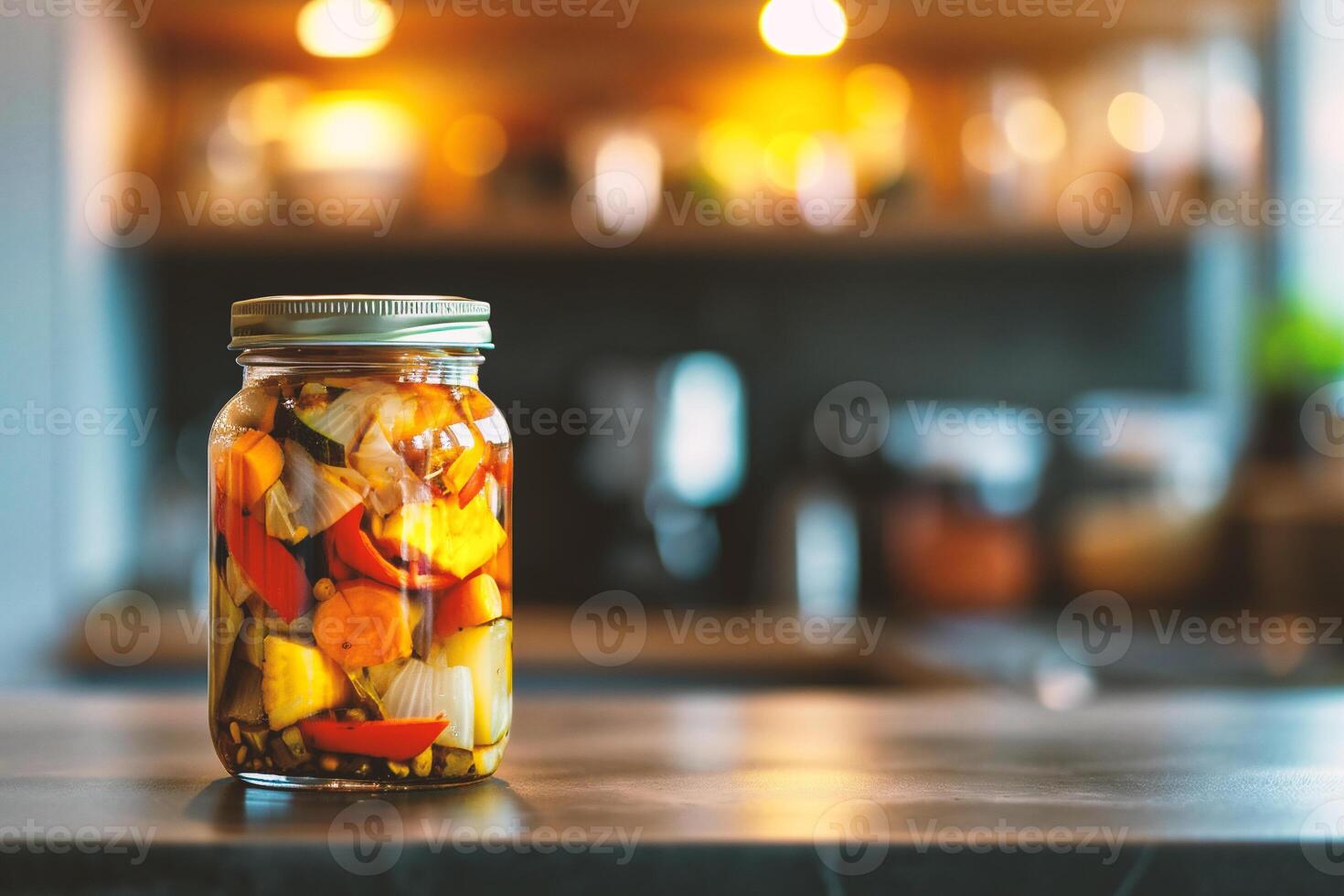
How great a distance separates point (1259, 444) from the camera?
2447mm

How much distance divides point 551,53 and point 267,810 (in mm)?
2126

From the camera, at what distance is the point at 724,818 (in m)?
0.46

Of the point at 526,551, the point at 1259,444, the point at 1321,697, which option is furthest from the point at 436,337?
the point at 1259,444

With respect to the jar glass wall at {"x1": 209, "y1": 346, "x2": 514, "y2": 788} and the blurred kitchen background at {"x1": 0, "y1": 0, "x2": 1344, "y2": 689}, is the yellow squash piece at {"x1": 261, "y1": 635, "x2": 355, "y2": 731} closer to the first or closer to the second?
the jar glass wall at {"x1": 209, "y1": 346, "x2": 514, "y2": 788}

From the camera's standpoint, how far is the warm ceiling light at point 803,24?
204cm

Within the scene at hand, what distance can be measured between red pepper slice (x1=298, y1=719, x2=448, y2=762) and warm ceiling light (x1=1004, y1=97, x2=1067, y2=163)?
1.99m

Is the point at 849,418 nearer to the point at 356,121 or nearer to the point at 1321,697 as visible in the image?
the point at 356,121

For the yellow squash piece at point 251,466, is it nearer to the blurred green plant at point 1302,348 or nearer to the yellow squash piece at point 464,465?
the yellow squash piece at point 464,465

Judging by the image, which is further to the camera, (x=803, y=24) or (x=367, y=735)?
(x=803, y=24)

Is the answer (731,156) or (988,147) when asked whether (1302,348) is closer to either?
(988,147)

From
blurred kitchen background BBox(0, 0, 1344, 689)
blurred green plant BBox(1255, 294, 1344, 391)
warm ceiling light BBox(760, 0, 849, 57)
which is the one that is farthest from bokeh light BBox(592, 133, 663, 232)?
blurred green plant BBox(1255, 294, 1344, 391)

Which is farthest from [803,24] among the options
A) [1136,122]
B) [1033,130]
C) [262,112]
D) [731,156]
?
[262,112]

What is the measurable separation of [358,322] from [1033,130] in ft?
6.53

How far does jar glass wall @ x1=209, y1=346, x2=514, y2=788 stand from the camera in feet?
1.68
